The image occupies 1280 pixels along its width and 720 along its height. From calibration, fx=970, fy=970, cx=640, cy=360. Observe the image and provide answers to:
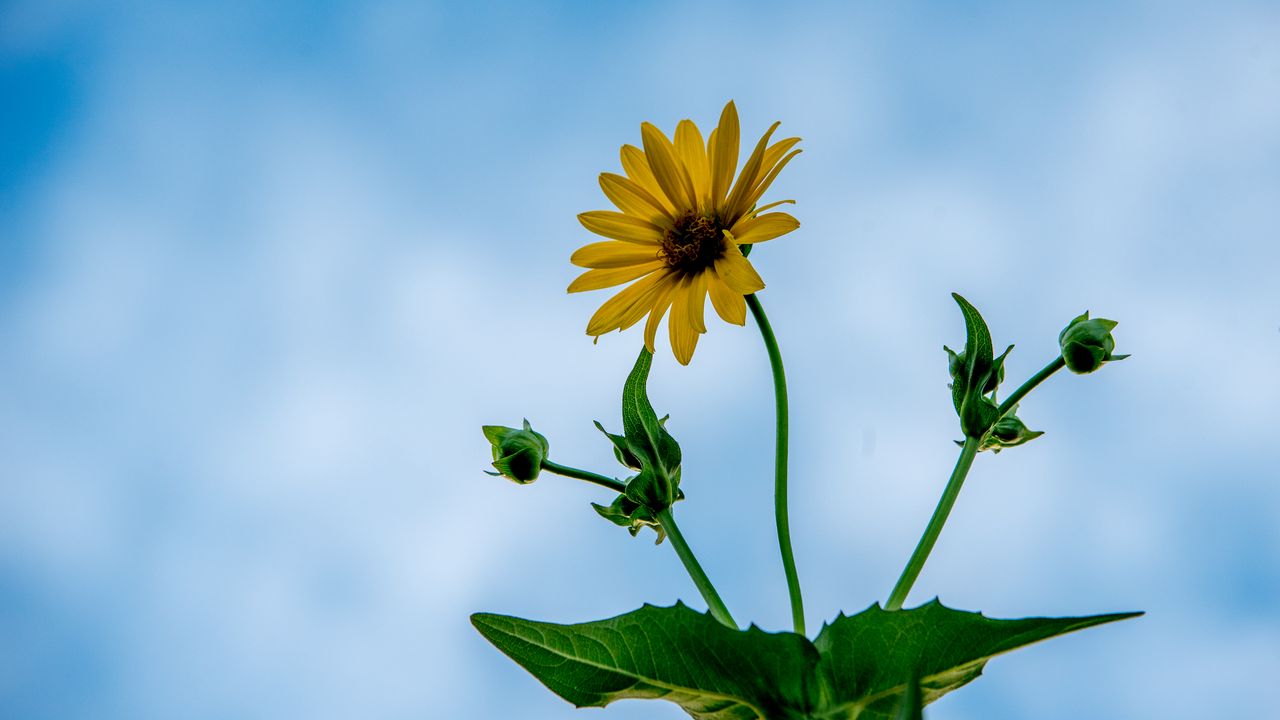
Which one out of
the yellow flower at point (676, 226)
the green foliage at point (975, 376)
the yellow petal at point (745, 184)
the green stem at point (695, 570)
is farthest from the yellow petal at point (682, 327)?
the green foliage at point (975, 376)

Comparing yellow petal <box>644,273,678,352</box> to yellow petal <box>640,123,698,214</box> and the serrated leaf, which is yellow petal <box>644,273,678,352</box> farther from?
the serrated leaf

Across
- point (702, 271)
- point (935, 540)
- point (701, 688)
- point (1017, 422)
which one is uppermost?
point (702, 271)

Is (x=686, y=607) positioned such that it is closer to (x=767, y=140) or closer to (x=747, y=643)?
(x=747, y=643)

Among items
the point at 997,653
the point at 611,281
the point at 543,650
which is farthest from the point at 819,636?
the point at 611,281

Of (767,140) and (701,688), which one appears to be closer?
(701,688)

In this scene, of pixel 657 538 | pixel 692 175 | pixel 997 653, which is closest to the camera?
pixel 997 653

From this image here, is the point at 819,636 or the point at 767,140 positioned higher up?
the point at 767,140

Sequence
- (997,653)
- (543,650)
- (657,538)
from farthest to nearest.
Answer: (657,538)
(543,650)
(997,653)
